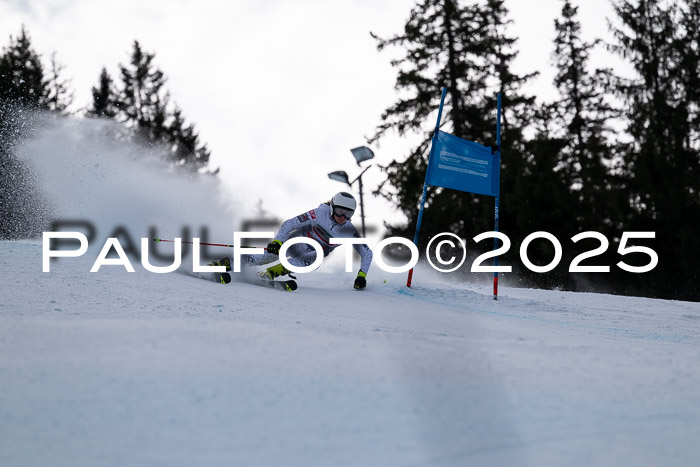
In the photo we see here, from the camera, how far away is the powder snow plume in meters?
11.9

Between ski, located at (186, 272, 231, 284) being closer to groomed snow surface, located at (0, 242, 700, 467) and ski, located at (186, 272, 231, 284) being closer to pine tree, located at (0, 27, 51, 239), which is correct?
groomed snow surface, located at (0, 242, 700, 467)

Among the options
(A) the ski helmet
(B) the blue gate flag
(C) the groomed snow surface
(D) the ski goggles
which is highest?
(B) the blue gate flag

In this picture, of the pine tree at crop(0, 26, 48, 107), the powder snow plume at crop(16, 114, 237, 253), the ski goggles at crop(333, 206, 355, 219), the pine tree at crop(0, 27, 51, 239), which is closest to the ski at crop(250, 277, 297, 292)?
the ski goggles at crop(333, 206, 355, 219)

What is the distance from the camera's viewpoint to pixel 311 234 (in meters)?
7.75

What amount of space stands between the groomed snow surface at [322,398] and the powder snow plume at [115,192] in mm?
7790

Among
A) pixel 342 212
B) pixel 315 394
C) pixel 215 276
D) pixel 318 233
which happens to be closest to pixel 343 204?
pixel 342 212

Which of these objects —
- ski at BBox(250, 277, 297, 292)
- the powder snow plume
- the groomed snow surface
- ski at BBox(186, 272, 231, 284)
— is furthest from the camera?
the powder snow plume

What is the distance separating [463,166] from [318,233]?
2300mm

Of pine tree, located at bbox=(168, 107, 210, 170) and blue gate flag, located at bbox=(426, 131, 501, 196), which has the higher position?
pine tree, located at bbox=(168, 107, 210, 170)

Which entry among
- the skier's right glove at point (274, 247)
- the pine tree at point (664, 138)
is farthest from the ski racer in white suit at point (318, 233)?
the pine tree at point (664, 138)

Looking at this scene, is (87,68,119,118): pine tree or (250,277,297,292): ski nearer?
(250,277,297,292): ski

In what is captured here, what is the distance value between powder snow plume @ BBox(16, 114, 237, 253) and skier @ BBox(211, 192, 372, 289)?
379cm

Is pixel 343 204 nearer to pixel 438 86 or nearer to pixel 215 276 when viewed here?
pixel 215 276

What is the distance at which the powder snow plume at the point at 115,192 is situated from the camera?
11.9 meters
